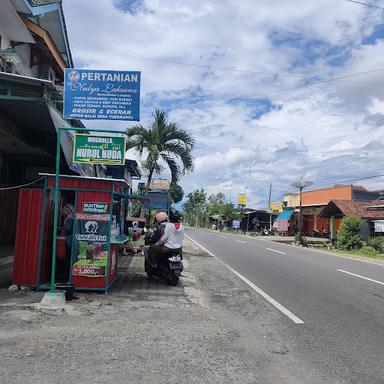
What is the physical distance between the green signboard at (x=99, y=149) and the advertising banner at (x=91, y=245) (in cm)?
120

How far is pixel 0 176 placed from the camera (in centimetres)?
1521

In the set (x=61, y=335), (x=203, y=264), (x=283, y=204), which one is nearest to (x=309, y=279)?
(x=203, y=264)

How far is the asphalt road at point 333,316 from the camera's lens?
552 centimetres

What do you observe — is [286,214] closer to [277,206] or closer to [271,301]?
[277,206]

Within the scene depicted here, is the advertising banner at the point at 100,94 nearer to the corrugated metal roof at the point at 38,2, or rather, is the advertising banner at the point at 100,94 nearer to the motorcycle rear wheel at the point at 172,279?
the motorcycle rear wheel at the point at 172,279

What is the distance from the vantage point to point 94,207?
30.1ft

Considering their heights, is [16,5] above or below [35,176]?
above

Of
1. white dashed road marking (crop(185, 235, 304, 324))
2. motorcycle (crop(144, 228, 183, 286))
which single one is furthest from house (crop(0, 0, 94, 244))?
white dashed road marking (crop(185, 235, 304, 324))

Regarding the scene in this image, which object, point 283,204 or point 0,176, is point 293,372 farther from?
point 283,204

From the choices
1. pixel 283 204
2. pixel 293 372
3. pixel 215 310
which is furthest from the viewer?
pixel 283 204

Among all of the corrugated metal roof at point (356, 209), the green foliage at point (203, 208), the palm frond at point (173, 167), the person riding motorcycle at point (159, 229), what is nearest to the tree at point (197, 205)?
the green foliage at point (203, 208)

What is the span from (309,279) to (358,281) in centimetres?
134

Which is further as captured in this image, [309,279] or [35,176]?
[35,176]

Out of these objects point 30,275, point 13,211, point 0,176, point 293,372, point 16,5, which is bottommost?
point 293,372
